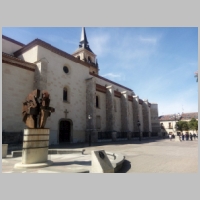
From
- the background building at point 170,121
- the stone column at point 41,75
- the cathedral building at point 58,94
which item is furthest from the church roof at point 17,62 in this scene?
the background building at point 170,121

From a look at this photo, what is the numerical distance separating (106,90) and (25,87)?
12.9m

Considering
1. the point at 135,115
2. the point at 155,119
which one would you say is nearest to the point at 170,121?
the point at 155,119

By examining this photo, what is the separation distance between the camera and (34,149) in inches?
251

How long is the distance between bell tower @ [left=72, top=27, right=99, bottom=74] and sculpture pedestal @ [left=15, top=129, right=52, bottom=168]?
97.6 feet

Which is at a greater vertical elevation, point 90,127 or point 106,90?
point 106,90

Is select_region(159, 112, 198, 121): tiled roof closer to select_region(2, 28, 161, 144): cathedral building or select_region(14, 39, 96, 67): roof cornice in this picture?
select_region(2, 28, 161, 144): cathedral building

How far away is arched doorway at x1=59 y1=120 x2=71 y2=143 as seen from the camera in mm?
18533

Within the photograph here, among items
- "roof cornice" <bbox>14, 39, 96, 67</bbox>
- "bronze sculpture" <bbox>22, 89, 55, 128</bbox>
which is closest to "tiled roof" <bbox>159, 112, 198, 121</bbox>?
"roof cornice" <bbox>14, 39, 96, 67</bbox>

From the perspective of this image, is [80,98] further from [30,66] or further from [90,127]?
[30,66]

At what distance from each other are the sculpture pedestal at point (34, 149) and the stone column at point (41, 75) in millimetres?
10413

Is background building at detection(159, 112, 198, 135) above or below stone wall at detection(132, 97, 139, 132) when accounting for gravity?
below

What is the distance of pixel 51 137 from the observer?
1709 cm

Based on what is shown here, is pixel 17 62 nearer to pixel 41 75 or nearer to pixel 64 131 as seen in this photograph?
pixel 41 75

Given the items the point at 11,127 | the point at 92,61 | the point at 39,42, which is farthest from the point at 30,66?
the point at 92,61
